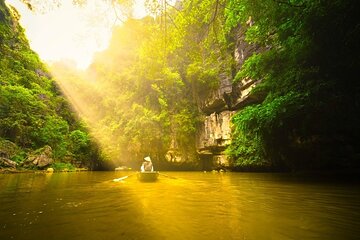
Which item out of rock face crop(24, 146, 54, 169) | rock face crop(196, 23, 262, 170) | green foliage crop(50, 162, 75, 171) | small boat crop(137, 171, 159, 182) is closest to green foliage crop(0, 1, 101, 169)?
rock face crop(24, 146, 54, 169)

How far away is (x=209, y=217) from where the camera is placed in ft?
12.2

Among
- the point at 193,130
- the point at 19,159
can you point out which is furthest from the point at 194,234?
the point at 19,159

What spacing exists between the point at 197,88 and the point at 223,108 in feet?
13.2

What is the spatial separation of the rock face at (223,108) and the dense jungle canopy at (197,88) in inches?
24.1

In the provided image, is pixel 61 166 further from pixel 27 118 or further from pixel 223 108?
pixel 223 108

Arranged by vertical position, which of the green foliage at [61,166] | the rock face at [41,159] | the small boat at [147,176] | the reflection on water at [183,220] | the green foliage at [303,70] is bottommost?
the reflection on water at [183,220]

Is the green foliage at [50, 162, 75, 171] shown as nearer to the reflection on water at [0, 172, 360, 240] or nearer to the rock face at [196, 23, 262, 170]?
the rock face at [196, 23, 262, 170]

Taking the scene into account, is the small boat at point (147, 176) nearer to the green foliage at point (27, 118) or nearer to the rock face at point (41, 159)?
the green foliage at point (27, 118)

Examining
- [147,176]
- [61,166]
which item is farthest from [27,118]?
[147,176]

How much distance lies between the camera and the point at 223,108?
822 inches

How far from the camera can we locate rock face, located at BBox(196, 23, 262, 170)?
1854cm

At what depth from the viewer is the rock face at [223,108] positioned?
18.5 m

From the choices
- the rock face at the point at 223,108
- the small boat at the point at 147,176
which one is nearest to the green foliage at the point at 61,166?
the rock face at the point at 223,108

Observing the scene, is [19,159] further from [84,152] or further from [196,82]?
[196,82]
